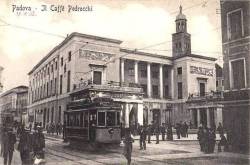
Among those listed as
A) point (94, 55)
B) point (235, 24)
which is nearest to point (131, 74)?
point (94, 55)

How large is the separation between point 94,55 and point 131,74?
38.0ft

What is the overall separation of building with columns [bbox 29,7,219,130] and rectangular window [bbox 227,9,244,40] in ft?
54.9

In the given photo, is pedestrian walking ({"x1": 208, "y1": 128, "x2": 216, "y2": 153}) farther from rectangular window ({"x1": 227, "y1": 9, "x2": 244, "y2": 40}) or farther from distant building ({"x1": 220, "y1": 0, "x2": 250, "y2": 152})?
rectangular window ({"x1": 227, "y1": 9, "x2": 244, "y2": 40})

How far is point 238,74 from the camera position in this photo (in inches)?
627

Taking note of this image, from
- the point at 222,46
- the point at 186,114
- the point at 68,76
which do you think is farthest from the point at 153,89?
the point at 222,46

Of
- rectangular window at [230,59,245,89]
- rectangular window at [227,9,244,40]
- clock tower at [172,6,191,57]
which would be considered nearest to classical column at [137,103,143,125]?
rectangular window at [230,59,245,89]

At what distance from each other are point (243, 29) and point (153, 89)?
32.3m

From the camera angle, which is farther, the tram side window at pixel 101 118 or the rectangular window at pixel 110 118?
the rectangular window at pixel 110 118

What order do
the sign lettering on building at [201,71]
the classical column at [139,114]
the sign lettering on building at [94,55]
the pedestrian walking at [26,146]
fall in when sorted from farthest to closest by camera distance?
1. the sign lettering on building at [201,71]
2. the sign lettering on building at [94,55]
3. the classical column at [139,114]
4. the pedestrian walking at [26,146]

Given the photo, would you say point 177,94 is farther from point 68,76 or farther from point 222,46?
point 222,46

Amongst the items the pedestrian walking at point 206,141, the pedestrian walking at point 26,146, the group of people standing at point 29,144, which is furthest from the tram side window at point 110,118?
the pedestrian walking at point 26,146

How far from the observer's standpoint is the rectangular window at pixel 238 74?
15.6 metres

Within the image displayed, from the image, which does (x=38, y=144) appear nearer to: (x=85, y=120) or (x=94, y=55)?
(x=85, y=120)

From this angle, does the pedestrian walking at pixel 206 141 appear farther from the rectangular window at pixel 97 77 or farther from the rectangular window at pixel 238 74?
the rectangular window at pixel 97 77
